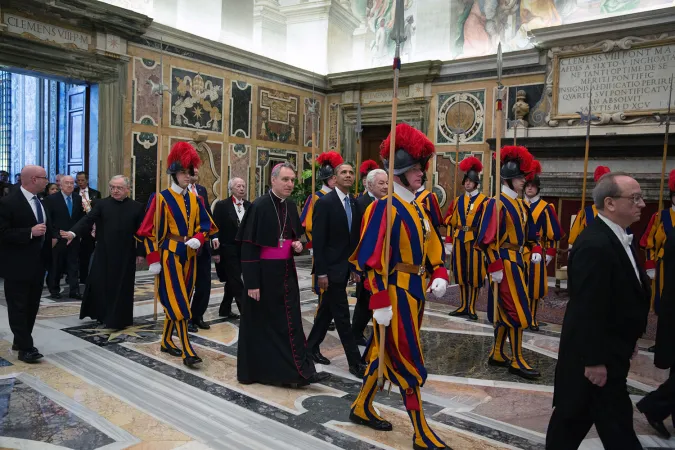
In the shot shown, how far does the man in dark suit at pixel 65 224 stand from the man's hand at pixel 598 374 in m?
6.74

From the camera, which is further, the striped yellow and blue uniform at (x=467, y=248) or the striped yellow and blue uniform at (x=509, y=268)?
the striped yellow and blue uniform at (x=467, y=248)

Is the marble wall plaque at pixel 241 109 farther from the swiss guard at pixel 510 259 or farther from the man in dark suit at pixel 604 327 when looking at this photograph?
the man in dark suit at pixel 604 327

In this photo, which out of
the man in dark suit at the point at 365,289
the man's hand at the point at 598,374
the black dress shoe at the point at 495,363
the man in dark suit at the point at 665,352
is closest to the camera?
the man's hand at the point at 598,374

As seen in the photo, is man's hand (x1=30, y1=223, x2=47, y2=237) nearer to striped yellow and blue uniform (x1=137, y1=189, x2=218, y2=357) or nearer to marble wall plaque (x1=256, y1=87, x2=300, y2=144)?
striped yellow and blue uniform (x1=137, y1=189, x2=218, y2=357)

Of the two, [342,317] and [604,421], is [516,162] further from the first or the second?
[604,421]

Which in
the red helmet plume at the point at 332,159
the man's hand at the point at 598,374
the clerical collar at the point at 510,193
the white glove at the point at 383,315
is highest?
the red helmet plume at the point at 332,159

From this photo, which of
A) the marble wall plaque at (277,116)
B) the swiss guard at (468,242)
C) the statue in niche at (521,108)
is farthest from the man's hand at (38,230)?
the statue in niche at (521,108)

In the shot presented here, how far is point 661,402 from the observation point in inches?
129

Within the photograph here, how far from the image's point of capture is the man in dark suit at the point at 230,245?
20.2 feet

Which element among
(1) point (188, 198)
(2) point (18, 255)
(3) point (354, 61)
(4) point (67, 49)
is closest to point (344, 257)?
(1) point (188, 198)

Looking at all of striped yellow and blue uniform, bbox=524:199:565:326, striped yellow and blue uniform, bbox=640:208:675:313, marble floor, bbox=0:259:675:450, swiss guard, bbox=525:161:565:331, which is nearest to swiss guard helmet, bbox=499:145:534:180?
swiss guard, bbox=525:161:565:331

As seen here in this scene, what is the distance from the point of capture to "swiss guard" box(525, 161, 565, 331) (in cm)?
542

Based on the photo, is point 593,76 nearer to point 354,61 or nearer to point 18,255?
point 354,61

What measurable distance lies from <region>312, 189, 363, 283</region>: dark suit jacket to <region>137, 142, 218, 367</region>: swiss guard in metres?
1.08
